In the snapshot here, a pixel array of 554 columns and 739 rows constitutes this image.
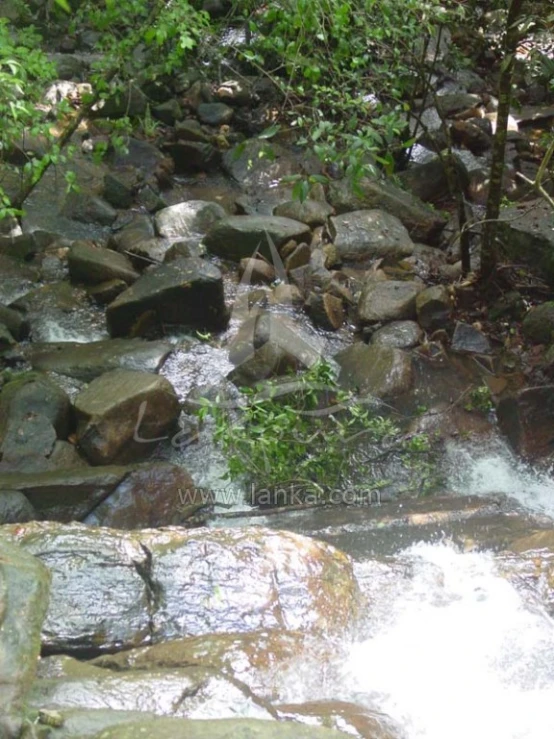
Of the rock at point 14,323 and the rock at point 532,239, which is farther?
the rock at point 532,239

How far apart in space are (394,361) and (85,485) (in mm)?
2309

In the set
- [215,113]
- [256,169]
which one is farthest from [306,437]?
[215,113]

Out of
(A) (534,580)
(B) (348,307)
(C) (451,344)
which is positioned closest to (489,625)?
(A) (534,580)

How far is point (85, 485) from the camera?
4492mm

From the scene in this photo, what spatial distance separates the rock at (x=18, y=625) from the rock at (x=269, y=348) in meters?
3.02

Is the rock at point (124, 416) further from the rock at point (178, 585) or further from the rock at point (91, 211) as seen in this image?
the rock at point (91, 211)

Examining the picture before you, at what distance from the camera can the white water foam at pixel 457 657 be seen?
2641 mm

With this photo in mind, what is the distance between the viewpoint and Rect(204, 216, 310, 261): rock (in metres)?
7.16

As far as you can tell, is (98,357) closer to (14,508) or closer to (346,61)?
(14,508)

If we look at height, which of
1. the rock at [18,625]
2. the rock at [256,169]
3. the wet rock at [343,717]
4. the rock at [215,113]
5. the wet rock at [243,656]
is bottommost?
the wet rock at [343,717]

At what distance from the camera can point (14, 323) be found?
620 centimetres

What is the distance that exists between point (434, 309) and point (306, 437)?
2.01m

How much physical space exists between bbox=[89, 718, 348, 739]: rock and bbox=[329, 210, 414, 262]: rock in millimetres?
5407

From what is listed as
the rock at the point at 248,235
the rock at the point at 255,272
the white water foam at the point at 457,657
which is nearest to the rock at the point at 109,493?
the white water foam at the point at 457,657
